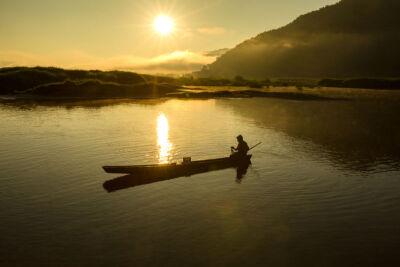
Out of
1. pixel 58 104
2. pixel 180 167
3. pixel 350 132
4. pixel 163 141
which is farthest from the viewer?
pixel 58 104

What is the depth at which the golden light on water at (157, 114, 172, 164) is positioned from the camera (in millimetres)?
27109

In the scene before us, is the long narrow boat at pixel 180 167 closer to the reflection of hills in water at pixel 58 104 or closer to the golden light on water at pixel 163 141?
the golden light on water at pixel 163 141

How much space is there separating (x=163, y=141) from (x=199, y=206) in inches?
643

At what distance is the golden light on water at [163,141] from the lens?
1067 inches

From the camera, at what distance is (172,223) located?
49.6 feet

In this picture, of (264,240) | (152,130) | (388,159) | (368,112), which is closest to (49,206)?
(264,240)

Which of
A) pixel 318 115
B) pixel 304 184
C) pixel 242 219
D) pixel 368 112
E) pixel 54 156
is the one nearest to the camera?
pixel 242 219

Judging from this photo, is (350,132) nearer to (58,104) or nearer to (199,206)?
(199,206)

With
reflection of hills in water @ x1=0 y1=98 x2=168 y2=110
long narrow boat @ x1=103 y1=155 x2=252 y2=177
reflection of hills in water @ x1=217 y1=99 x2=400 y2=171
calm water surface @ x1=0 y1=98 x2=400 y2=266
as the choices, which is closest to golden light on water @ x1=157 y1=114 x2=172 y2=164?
calm water surface @ x1=0 y1=98 x2=400 y2=266

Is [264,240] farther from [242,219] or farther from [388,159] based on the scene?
[388,159]

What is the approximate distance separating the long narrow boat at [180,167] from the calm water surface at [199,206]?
0.68 metres

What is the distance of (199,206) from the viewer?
56.4 feet

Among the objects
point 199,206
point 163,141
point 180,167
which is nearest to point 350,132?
point 163,141

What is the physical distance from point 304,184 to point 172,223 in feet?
31.7
